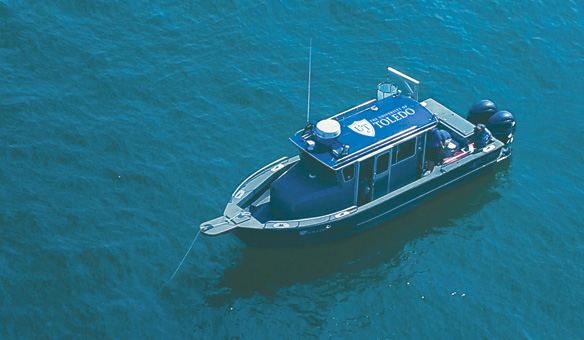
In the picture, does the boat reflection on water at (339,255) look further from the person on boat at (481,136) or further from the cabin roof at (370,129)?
the cabin roof at (370,129)

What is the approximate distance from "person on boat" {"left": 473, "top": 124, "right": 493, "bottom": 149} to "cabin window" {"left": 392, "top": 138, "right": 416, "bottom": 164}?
4.29 meters

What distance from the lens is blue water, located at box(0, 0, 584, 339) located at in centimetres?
3559

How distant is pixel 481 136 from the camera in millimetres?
41469

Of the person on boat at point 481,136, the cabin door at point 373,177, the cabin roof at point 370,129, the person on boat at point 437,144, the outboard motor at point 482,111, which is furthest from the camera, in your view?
the outboard motor at point 482,111

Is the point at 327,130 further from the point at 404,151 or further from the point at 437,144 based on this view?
the point at 437,144

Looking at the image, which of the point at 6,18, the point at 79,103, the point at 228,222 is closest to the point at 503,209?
the point at 228,222

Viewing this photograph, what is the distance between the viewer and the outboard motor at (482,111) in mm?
42906

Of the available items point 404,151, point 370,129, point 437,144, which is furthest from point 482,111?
point 370,129

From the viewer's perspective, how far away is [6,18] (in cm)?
4956

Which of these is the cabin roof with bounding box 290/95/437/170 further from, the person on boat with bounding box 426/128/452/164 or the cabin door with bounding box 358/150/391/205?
the person on boat with bounding box 426/128/452/164

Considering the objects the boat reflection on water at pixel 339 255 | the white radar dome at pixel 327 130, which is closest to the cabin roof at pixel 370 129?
the white radar dome at pixel 327 130

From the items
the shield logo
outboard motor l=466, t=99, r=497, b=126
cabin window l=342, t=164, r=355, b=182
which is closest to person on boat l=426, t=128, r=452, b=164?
outboard motor l=466, t=99, r=497, b=126

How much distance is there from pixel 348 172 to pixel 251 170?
21.5 feet

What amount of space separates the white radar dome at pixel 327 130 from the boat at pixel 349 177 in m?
0.04
